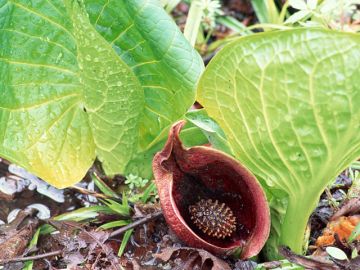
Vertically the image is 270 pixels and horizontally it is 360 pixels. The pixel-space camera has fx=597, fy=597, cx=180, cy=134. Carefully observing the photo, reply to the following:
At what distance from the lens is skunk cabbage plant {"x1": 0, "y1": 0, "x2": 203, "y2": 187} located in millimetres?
1585

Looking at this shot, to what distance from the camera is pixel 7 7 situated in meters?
1.61

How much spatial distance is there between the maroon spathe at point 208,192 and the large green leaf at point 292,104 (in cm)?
5

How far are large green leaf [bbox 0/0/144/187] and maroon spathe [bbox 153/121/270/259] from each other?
28 cm

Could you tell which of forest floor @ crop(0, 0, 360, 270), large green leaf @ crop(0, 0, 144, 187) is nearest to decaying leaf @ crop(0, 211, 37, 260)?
forest floor @ crop(0, 0, 360, 270)

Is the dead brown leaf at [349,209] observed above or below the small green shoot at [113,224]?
above

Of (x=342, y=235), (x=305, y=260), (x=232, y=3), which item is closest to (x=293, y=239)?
(x=305, y=260)

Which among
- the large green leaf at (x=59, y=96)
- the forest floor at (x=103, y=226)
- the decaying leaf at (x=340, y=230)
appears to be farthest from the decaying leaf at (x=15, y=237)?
the decaying leaf at (x=340, y=230)

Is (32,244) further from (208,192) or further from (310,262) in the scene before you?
(310,262)

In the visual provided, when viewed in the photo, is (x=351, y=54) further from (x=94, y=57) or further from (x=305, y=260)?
(x=94, y=57)

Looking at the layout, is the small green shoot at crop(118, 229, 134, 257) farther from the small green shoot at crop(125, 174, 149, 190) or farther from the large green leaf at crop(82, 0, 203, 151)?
the large green leaf at crop(82, 0, 203, 151)

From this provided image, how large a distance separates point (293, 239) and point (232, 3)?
172cm

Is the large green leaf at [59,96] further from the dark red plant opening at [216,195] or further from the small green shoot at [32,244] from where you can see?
the dark red plant opening at [216,195]

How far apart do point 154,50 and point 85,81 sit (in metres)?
0.21

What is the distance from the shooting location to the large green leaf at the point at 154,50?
5.18 feet
